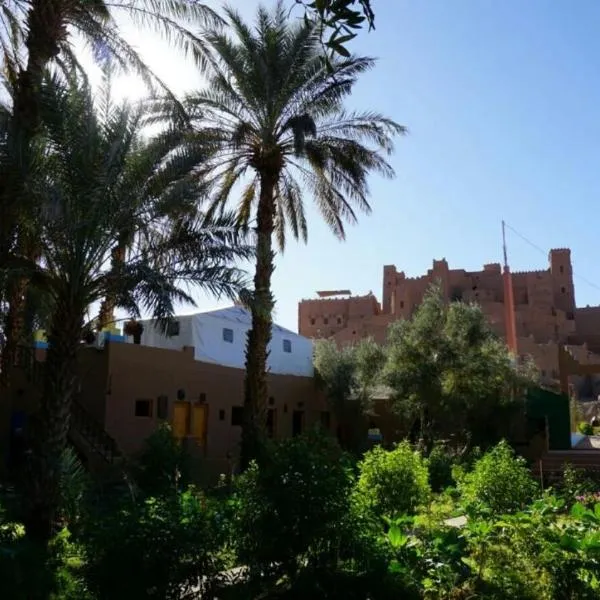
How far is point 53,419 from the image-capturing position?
970 cm

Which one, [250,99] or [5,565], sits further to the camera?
[250,99]

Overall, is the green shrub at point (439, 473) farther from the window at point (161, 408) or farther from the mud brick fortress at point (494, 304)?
the mud brick fortress at point (494, 304)

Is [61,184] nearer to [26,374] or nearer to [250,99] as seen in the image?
[250,99]

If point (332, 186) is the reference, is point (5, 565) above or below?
below

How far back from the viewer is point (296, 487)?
20.4ft

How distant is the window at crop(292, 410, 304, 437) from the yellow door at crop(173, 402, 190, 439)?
6.79m

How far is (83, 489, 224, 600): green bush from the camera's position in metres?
5.71

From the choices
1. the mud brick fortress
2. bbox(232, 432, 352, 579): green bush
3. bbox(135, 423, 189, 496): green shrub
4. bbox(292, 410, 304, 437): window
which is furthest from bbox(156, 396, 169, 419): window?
the mud brick fortress

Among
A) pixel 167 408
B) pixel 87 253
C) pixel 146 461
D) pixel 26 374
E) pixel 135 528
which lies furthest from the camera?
pixel 167 408

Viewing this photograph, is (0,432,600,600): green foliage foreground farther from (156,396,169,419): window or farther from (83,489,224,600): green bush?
(156,396,169,419): window

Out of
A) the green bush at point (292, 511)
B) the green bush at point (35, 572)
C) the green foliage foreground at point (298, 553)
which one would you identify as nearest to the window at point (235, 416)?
the green bush at point (35, 572)

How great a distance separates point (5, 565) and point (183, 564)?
158 centimetres

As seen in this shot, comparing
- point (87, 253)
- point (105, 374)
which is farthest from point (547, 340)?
point (87, 253)

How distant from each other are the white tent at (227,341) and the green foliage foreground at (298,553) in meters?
16.1
